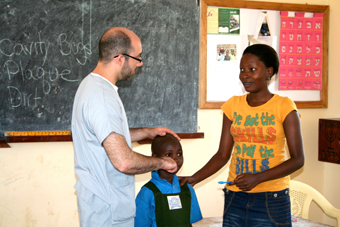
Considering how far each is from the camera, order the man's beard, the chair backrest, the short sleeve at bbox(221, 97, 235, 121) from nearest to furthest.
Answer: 1. the man's beard
2. the short sleeve at bbox(221, 97, 235, 121)
3. the chair backrest

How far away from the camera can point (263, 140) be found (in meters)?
1.60

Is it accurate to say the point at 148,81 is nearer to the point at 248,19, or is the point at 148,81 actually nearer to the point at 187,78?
the point at 187,78

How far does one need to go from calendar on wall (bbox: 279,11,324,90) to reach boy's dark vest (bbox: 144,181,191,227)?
2.06 m

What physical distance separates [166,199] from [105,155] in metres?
0.43

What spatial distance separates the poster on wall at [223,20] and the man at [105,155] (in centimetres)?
176

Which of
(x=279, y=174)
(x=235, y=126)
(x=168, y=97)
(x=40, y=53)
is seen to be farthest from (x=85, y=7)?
(x=279, y=174)

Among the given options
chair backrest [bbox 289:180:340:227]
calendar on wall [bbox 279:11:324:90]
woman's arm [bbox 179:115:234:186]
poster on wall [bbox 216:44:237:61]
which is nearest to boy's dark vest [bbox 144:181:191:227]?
woman's arm [bbox 179:115:234:186]

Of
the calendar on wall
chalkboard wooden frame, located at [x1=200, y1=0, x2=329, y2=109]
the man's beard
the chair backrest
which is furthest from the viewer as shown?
the calendar on wall

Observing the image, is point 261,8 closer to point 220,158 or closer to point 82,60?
point 82,60

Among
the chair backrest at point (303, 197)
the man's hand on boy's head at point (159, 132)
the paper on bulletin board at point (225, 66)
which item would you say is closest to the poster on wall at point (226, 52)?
the paper on bulletin board at point (225, 66)

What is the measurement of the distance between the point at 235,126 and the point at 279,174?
0.32 metres

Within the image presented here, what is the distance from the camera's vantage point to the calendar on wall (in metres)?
3.36

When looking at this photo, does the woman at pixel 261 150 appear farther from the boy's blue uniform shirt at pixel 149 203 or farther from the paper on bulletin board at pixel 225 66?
the paper on bulletin board at pixel 225 66

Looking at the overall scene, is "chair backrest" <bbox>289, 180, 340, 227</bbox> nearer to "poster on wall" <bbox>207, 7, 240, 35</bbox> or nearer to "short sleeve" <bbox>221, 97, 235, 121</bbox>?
"short sleeve" <bbox>221, 97, 235, 121</bbox>
